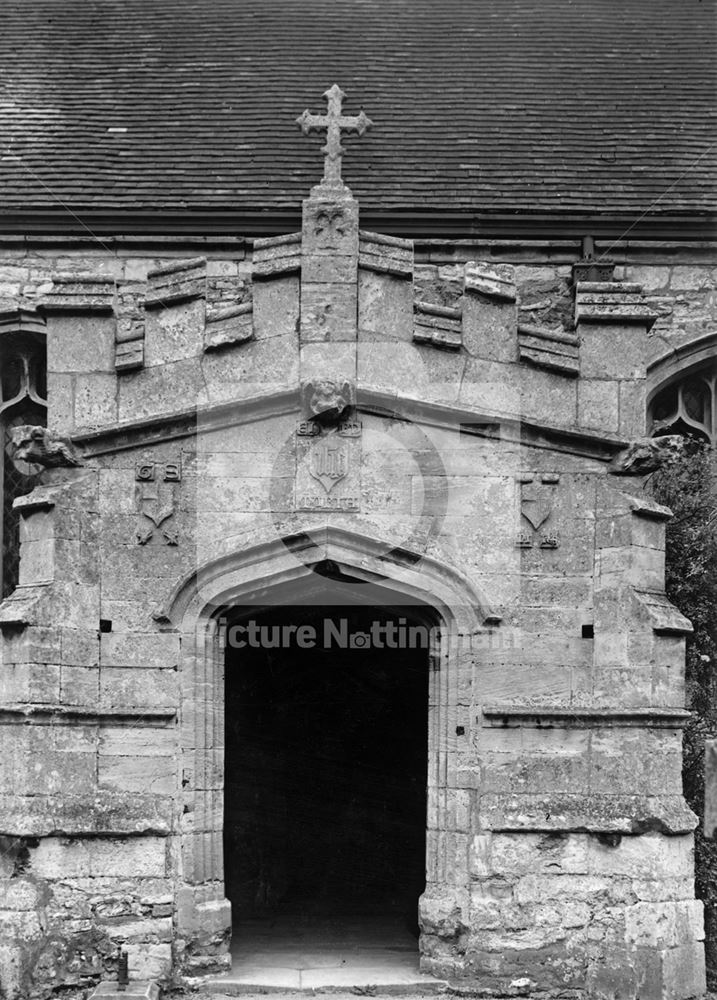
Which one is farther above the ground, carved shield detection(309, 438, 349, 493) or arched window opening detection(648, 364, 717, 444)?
arched window opening detection(648, 364, 717, 444)

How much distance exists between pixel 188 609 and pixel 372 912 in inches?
164

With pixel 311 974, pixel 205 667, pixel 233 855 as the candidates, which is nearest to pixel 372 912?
pixel 233 855

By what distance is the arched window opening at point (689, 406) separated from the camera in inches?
497

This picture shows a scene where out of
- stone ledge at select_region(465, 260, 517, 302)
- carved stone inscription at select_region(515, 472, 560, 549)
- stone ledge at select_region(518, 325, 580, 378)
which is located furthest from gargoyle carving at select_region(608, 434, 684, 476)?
stone ledge at select_region(465, 260, 517, 302)

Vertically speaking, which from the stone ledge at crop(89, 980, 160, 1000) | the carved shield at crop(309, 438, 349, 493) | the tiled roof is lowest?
the stone ledge at crop(89, 980, 160, 1000)

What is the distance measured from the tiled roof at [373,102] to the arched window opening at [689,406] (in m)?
1.49

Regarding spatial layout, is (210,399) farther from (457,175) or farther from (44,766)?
(457,175)

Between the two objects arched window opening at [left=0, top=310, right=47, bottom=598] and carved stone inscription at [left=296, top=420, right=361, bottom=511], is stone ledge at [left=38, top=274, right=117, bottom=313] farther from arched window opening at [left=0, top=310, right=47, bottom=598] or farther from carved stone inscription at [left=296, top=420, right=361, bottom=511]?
arched window opening at [left=0, top=310, right=47, bottom=598]

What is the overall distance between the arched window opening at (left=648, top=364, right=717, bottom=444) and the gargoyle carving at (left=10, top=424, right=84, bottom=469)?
5.55 meters

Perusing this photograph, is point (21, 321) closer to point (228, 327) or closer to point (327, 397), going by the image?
point (228, 327)

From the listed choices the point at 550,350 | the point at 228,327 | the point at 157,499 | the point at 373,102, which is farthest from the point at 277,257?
the point at 373,102

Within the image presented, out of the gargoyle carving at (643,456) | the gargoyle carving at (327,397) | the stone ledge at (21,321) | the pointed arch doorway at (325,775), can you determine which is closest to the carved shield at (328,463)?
the gargoyle carving at (327,397)

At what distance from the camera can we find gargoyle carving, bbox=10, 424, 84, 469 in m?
9.09

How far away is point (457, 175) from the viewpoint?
13062 millimetres
